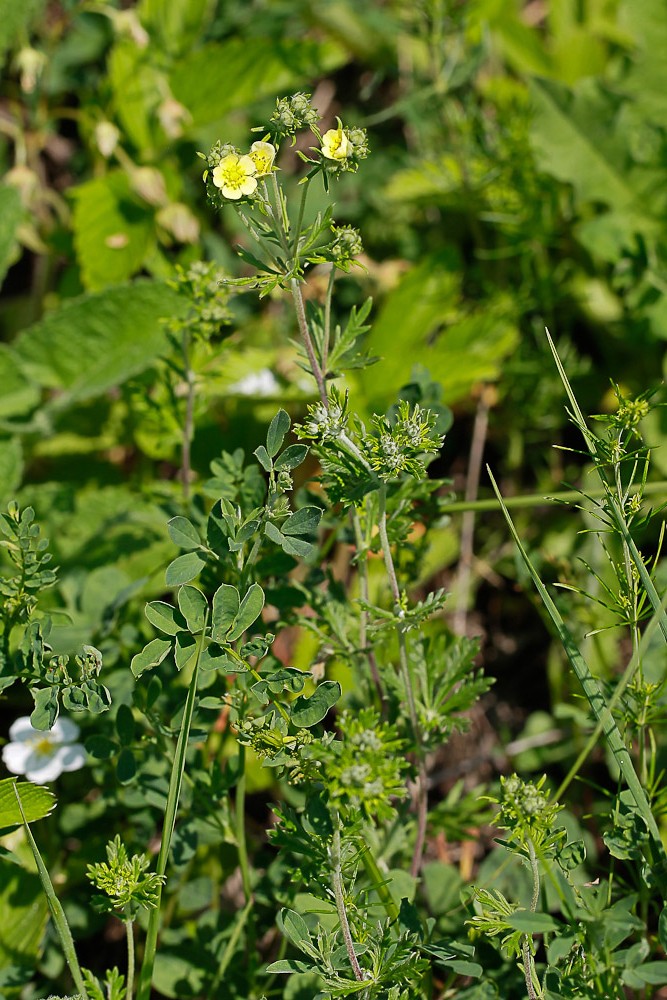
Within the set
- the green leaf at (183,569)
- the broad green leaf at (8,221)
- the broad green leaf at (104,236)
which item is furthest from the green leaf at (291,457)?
the broad green leaf at (104,236)

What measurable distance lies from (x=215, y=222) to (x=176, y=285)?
1.78m

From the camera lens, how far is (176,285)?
1992 mm

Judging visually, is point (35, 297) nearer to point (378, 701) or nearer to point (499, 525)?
point (499, 525)

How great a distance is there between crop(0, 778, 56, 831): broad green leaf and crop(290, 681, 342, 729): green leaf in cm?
52

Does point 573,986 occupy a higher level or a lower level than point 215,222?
lower

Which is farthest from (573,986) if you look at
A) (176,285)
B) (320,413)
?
(176,285)

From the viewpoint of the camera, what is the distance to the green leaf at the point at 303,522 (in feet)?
5.04

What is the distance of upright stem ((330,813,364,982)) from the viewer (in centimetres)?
140

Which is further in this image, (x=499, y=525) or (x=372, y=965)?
(x=499, y=525)

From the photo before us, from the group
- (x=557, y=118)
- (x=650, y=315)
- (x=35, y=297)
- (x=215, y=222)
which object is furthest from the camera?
(x=215, y=222)

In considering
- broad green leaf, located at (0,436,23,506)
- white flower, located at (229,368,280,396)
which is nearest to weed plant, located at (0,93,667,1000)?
broad green leaf, located at (0,436,23,506)

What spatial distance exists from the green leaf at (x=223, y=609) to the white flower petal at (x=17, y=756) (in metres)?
0.78

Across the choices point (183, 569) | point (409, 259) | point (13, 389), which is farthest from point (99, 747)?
point (409, 259)

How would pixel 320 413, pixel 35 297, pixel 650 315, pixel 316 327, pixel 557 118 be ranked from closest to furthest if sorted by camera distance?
pixel 320 413
pixel 316 327
pixel 650 315
pixel 557 118
pixel 35 297
